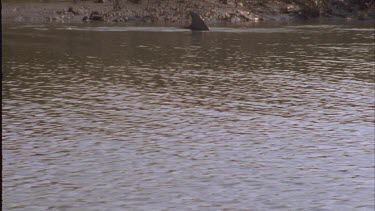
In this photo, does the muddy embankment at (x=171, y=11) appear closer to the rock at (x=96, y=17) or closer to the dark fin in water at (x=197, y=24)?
the rock at (x=96, y=17)

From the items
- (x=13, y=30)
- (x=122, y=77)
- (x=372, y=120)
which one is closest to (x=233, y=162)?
(x=372, y=120)

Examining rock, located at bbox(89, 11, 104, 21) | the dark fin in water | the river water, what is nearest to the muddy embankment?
rock, located at bbox(89, 11, 104, 21)

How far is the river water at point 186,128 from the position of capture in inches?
344

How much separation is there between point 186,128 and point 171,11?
2528 cm

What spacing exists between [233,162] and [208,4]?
28732 millimetres

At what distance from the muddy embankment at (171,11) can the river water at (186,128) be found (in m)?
10.4

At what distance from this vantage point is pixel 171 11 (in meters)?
37.4

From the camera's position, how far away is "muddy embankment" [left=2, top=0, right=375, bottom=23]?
35500 mm

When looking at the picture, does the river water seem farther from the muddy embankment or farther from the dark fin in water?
the muddy embankment

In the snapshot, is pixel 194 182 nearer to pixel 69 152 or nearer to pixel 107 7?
pixel 69 152

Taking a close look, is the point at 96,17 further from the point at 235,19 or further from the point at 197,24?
the point at 235,19

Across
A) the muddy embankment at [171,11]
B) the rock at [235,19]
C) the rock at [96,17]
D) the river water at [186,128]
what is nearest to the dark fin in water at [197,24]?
the muddy embankment at [171,11]

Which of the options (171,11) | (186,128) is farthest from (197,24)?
(186,128)

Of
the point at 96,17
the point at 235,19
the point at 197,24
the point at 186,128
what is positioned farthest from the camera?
the point at 235,19
